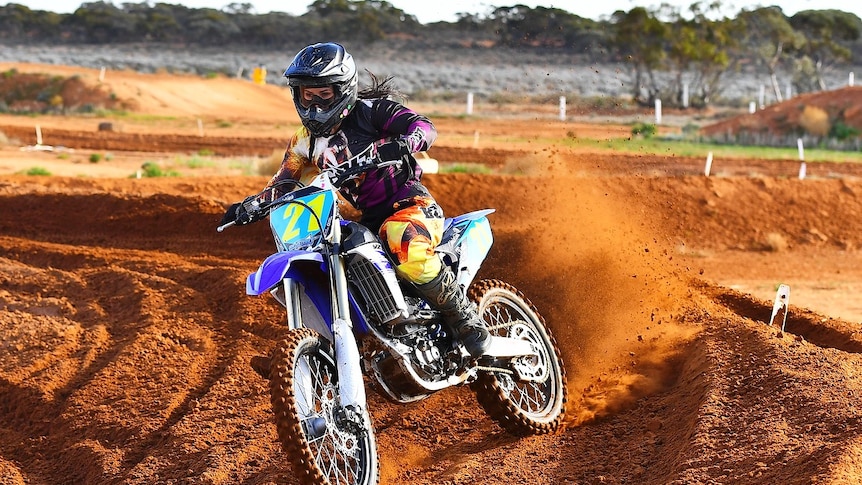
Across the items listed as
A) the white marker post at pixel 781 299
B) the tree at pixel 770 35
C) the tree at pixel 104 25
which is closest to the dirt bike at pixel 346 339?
the white marker post at pixel 781 299

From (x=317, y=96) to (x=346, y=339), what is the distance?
4.52ft

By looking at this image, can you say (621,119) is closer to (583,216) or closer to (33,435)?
(583,216)

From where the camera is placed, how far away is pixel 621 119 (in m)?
42.5

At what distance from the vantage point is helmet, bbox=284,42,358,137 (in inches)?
225

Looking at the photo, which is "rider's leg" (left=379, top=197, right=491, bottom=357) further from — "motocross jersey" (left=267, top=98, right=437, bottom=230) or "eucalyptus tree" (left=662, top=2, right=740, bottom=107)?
"eucalyptus tree" (left=662, top=2, right=740, bottom=107)

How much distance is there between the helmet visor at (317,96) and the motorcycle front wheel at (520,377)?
5.84ft

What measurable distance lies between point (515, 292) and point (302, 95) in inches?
89.0

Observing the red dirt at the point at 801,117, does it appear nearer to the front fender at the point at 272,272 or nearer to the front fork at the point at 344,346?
the front fork at the point at 344,346

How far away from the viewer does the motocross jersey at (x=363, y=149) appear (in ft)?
19.9

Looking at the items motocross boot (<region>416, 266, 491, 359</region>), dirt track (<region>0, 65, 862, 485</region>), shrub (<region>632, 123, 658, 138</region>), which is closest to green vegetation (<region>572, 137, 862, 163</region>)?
shrub (<region>632, 123, 658, 138</region>)

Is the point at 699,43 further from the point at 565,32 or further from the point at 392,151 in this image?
the point at 392,151

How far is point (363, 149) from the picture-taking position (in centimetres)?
605

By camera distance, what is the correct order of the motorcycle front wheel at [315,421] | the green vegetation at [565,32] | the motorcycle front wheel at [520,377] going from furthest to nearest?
the green vegetation at [565,32] → the motorcycle front wheel at [520,377] → the motorcycle front wheel at [315,421]

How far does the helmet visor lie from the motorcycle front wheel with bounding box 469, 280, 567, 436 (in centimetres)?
178
